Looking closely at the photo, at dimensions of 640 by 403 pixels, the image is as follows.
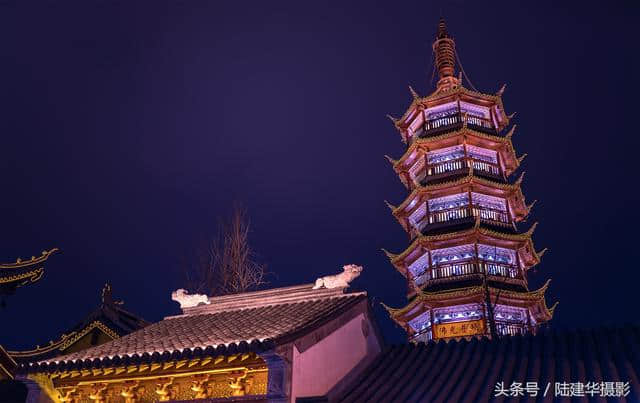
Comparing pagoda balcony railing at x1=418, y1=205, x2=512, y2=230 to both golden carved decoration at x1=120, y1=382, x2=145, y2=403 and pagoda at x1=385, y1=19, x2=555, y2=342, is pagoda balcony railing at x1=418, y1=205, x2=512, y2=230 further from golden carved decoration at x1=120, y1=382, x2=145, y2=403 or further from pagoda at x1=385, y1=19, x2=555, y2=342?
golden carved decoration at x1=120, y1=382, x2=145, y2=403

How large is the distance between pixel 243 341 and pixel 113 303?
1542cm

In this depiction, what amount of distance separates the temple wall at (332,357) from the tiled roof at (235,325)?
38 centimetres

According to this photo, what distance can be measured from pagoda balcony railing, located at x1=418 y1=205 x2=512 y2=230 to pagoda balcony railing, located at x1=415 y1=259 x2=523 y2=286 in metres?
1.93

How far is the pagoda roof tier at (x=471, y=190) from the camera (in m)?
24.8

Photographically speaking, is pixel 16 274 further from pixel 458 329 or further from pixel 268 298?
pixel 458 329

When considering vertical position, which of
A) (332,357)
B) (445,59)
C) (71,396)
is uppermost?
(445,59)

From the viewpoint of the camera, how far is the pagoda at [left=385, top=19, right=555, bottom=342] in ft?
75.9

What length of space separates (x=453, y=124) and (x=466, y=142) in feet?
3.96

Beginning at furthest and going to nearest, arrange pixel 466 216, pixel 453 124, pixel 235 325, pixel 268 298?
pixel 453 124 → pixel 466 216 → pixel 268 298 → pixel 235 325

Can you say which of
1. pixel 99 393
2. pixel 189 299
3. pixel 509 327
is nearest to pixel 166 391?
pixel 99 393

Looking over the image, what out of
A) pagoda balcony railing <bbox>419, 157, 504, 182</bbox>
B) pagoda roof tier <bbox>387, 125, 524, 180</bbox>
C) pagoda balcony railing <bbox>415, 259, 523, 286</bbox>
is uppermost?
pagoda roof tier <bbox>387, 125, 524, 180</bbox>

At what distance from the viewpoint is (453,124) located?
26.7 m

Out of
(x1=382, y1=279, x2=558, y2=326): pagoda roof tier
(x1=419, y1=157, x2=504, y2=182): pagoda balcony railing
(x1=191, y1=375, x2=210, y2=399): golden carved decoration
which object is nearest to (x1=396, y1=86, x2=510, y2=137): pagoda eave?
(x1=419, y1=157, x2=504, y2=182): pagoda balcony railing

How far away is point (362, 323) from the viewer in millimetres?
10547
